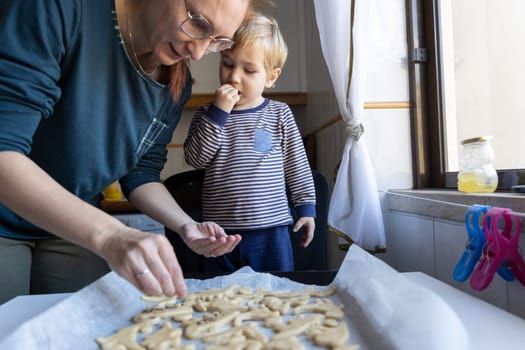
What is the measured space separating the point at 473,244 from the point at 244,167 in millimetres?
634

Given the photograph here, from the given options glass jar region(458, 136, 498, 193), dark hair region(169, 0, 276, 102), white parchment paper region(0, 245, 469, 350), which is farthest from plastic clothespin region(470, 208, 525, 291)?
dark hair region(169, 0, 276, 102)

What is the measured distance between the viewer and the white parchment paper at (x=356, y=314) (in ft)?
1.81

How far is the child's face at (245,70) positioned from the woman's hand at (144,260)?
76 cm

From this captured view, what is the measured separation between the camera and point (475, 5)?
1.42m

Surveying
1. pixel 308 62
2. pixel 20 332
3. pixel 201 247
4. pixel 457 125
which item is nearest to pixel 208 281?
pixel 201 247

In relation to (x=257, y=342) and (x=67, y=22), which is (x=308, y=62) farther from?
(x=257, y=342)

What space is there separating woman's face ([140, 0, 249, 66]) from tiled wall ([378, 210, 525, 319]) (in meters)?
0.66

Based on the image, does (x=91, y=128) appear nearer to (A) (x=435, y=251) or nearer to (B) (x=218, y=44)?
(B) (x=218, y=44)

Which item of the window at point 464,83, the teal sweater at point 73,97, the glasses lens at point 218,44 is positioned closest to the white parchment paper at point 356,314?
the teal sweater at point 73,97

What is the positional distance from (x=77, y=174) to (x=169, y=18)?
0.35 metres

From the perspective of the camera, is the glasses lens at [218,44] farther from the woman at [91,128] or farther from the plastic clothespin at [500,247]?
the plastic clothespin at [500,247]

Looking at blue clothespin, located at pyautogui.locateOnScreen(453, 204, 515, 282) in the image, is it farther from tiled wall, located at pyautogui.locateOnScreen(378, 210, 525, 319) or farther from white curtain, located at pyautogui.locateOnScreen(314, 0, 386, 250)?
white curtain, located at pyautogui.locateOnScreen(314, 0, 386, 250)

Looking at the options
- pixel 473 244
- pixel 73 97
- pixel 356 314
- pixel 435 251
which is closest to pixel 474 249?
pixel 473 244

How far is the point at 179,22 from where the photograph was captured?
0.79 m
